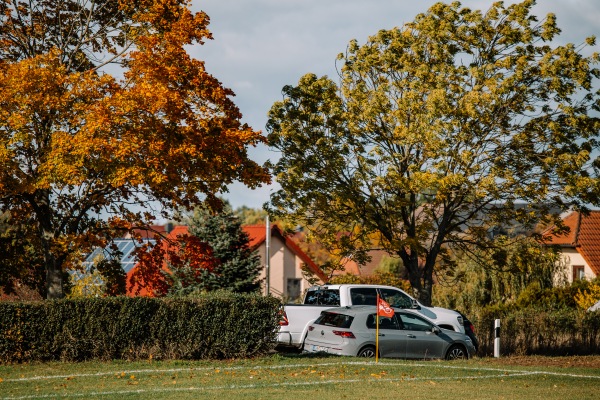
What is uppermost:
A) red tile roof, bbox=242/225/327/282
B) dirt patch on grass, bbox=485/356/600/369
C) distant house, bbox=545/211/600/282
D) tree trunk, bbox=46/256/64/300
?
red tile roof, bbox=242/225/327/282

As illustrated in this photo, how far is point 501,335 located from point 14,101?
47.1 ft

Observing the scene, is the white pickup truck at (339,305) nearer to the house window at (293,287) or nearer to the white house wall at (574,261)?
the white house wall at (574,261)

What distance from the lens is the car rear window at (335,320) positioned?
778 inches

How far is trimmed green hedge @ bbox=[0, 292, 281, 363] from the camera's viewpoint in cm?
1823

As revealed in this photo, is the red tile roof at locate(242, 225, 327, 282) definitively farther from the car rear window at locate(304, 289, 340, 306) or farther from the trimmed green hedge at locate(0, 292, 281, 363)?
the trimmed green hedge at locate(0, 292, 281, 363)

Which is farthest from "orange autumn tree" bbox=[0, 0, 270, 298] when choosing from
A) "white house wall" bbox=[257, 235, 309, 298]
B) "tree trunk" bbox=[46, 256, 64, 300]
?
"white house wall" bbox=[257, 235, 309, 298]

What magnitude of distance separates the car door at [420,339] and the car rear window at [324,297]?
287cm

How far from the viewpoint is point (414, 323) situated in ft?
67.2

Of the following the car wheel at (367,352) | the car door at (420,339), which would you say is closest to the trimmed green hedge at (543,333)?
the car door at (420,339)

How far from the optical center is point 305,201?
2788 centimetres

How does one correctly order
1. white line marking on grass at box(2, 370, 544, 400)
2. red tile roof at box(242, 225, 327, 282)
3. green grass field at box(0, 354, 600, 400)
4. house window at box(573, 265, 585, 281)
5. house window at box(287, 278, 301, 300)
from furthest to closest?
1. house window at box(287, 278, 301, 300)
2. red tile roof at box(242, 225, 327, 282)
3. house window at box(573, 265, 585, 281)
4. green grass field at box(0, 354, 600, 400)
5. white line marking on grass at box(2, 370, 544, 400)

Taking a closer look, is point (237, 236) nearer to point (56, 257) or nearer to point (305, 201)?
point (305, 201)

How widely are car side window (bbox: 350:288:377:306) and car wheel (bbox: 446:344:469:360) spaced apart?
2827 mm

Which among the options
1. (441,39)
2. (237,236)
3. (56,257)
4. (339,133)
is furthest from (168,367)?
(237,236)
